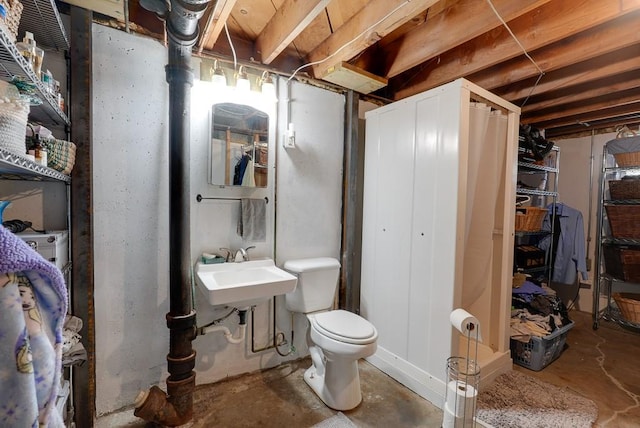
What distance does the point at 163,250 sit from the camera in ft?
5.79

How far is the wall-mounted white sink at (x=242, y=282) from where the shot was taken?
4.96 ft

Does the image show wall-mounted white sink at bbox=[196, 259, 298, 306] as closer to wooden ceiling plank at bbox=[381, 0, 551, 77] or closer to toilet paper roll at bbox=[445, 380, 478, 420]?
toilet paper roll at bbox=[445, 380, 478, 420]

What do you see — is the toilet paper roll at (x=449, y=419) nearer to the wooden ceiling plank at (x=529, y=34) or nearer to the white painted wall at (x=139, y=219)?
the white painted wall at (x=139, y=219)

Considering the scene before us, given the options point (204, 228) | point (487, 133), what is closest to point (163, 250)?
point (204, 228)

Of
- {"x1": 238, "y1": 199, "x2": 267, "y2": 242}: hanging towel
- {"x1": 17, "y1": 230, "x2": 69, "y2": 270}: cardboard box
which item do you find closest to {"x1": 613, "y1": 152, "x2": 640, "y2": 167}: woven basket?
{"x1": 238, "y1": 199, "x2": 267, "y2": 242}: hanging towel

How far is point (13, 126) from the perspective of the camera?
0.82 metres

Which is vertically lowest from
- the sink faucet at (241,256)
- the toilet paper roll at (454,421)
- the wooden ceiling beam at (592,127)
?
the toilet paper roll at (454,421)

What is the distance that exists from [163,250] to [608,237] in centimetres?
421

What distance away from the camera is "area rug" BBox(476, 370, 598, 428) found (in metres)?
1.66

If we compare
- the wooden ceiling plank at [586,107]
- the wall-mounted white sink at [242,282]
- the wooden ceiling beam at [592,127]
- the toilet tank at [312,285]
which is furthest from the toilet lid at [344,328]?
the wooden ceiling beam at [592,127]

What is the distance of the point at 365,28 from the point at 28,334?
181 centimetres

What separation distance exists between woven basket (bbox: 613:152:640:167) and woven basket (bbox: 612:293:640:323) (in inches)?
50.6

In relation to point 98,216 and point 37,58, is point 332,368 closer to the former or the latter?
point 98,216

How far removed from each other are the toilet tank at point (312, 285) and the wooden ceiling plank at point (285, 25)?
142cm
